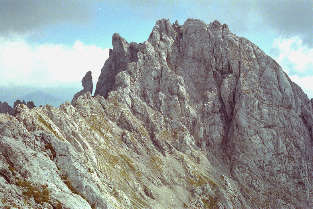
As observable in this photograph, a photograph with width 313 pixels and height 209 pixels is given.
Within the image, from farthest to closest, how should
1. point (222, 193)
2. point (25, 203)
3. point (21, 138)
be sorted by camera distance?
1. point (222, 193)
2. point (21, 138)
3. point (25, 203)

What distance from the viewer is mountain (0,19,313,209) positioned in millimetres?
97062

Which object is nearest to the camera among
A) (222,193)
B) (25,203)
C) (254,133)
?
(25,203)

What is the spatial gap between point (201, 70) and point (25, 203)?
110 metres

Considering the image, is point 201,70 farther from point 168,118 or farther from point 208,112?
point 168,118

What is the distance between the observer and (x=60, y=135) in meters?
82.0

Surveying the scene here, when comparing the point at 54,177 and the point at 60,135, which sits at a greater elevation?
the point at 60,135

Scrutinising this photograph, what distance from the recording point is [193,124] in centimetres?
13100

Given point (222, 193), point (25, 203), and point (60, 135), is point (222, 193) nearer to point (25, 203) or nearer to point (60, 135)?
point (60, 135)

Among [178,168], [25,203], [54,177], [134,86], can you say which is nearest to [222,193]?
[178,168]

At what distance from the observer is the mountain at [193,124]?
9706 centimetres

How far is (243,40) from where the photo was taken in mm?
149375

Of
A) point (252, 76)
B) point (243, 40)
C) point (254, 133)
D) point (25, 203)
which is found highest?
point (243, 40)

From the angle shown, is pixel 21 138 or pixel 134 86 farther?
Answer: pixel 134 86

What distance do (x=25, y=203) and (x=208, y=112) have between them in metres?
97.9
